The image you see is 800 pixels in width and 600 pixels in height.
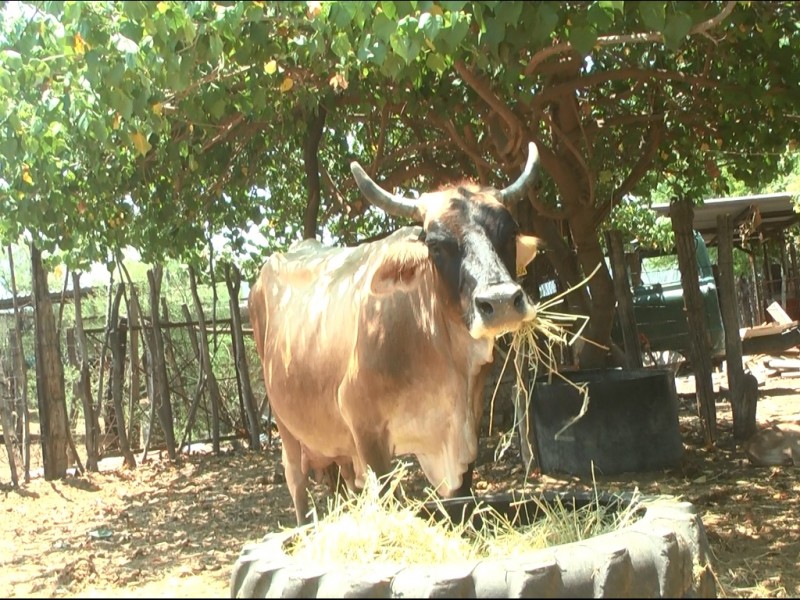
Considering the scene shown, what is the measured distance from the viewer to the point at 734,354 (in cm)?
797

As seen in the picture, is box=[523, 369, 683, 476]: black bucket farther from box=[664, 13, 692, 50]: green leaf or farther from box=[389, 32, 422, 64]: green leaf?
box=[389, 32, 422, 64]: green leaf

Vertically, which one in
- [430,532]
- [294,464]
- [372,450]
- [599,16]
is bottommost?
[294,464]

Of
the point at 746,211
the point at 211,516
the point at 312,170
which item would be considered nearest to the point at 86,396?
the point at 211,516

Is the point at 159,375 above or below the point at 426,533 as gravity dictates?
above

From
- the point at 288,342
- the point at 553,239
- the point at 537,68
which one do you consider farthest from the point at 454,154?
the point at 288,342

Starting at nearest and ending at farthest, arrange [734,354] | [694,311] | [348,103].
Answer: [348,103] < [694,311] < [734,354]

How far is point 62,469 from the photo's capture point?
897cm

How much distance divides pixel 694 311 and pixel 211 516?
4257 millimetres

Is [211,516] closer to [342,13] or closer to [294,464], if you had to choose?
[294,464]

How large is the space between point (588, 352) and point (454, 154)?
2322 millimetres

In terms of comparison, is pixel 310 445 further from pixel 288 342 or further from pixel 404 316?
pixel 404 316

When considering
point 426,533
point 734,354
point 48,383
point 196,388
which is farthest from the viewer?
point 196,388

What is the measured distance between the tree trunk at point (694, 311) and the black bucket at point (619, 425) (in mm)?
785

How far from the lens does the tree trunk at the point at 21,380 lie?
887cm
